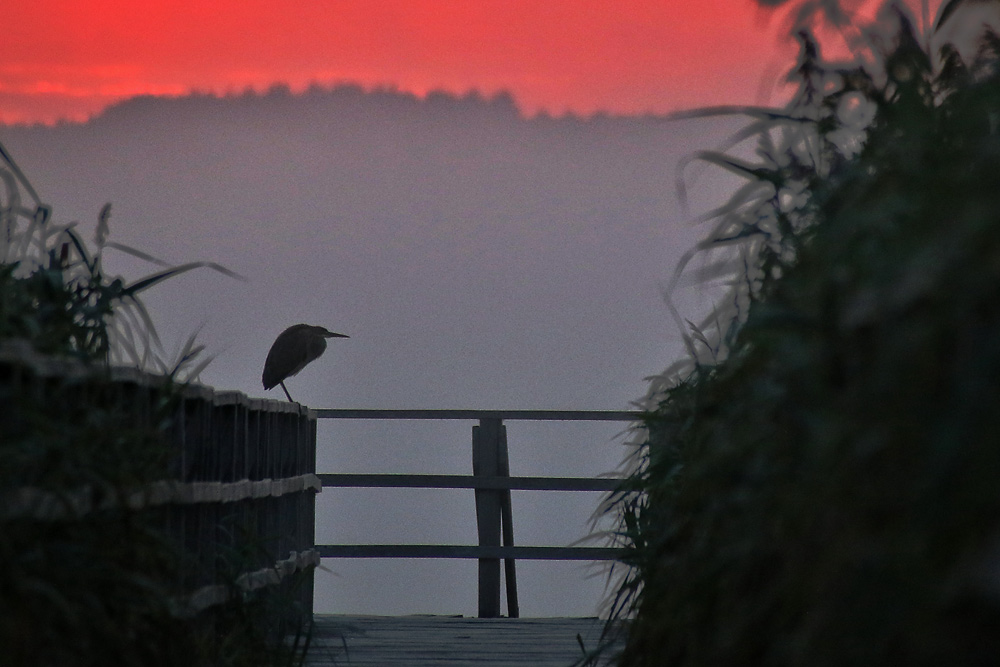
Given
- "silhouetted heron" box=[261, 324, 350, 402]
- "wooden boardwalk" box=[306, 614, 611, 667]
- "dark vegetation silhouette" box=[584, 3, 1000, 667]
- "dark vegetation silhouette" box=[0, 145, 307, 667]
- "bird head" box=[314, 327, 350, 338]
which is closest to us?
"dark vegetation silhouette" box=[584, 3, 1000, 667]

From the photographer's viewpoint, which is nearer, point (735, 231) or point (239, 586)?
point (735, 231)

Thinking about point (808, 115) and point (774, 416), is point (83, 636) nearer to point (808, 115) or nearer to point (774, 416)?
point (774, 416)

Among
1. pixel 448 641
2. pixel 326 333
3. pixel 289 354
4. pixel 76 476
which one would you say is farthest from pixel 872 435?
pixel 326 333

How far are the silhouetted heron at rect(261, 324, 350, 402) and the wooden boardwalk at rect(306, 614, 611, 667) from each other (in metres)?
1.51

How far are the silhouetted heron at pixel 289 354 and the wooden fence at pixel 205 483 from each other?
5.14 ft

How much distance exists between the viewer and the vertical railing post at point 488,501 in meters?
7.11

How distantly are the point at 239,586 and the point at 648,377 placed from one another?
1.35m

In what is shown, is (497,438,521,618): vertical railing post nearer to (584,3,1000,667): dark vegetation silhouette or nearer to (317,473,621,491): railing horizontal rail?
(317,473,621,491): railing horizontal rail

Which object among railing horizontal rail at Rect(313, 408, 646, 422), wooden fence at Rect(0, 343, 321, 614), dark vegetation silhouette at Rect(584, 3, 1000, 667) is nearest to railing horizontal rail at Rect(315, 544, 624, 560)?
railing horizontal rail at Rect(313, 408, 646, 422)

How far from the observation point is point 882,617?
114cm

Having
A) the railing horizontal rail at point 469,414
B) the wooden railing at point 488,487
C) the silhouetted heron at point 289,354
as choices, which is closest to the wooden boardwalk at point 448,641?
the wooden railing at point 488,487

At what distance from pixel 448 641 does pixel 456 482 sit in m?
1.80

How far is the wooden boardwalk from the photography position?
4.64m

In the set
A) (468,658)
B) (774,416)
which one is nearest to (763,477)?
(774,416)
